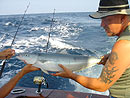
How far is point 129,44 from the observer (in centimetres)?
133

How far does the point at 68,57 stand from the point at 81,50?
6409 mm

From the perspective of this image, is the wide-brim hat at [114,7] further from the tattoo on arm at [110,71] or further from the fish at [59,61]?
the fish at [59,61]

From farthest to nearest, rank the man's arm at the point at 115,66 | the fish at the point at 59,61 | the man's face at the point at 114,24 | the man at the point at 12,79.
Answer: the fish at the point at 59,61 < the man at the point at 12,79 < the man's face at the point at 114,24 < the man's arm at the point at 115,66

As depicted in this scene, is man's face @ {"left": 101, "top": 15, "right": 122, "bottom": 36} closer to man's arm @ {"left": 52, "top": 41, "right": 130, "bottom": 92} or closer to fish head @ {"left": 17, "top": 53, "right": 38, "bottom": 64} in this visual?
man's arm @ {"left": 52, "top": 41, "right": 130, "bottom": 92}

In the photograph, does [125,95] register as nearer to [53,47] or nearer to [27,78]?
[27,78]

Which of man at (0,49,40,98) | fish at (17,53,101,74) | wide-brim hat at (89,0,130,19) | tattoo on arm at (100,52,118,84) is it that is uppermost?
wide-brim hat at (89,0,130,19)

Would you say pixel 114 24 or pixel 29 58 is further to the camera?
pixel 29 58

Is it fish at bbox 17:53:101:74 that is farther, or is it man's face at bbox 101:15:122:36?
fish at bbox 17:53:101:74

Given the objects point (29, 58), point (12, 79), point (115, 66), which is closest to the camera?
point (115, 66)

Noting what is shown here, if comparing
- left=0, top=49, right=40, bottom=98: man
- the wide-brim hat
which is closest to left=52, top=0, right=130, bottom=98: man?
the wide-brim hat

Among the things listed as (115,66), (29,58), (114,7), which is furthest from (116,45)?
(29,58)

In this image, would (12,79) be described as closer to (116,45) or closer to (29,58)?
(29,58)

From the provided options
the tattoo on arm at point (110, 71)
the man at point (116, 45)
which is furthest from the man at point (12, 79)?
the tattoo on arm at point (110, 71)

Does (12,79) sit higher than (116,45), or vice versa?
(116,45)
